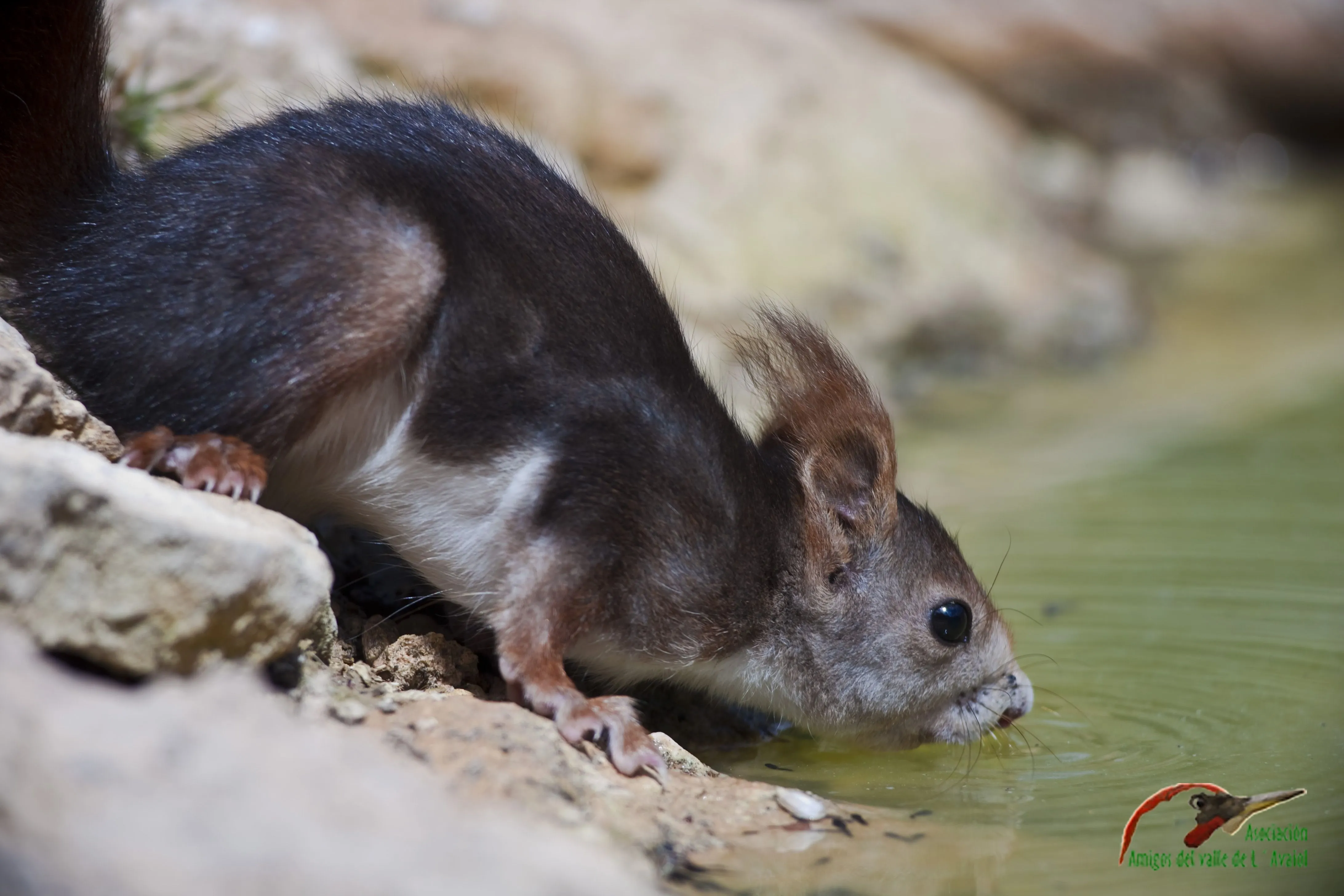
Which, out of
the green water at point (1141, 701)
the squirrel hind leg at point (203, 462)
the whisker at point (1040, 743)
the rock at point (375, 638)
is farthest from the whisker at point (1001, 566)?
the squirrel hind leg at point (203, 462)

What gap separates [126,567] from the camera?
9.55 feet

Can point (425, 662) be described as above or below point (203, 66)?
below

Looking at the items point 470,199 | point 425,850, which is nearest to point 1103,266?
point 470,199

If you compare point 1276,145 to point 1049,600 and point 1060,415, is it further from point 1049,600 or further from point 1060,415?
point 1049,600

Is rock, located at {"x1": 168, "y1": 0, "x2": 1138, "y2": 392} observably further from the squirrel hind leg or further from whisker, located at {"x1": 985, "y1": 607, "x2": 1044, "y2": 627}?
the squirrel hind leg

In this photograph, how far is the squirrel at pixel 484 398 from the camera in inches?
143

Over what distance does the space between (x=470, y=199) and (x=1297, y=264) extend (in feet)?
32.2

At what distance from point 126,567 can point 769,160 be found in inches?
262

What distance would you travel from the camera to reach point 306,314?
3.60 metres

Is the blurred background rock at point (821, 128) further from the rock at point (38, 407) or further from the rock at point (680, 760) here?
the rock at point (680, 760)

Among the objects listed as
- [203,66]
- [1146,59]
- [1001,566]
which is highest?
[1146,59]

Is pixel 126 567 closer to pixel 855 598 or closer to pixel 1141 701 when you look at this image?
pixel 855 598

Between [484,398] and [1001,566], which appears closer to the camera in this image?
[484,398]

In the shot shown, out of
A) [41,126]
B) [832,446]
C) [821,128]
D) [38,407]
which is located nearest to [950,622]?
[832,446]
